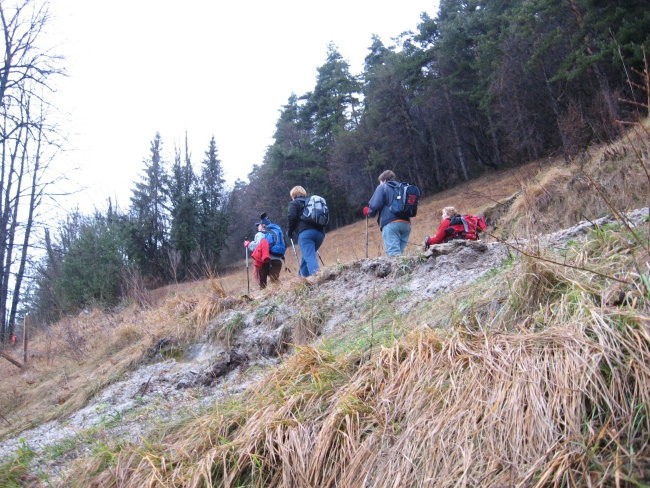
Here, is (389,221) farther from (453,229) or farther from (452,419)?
(452,419)

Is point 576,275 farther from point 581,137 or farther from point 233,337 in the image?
point 581,137

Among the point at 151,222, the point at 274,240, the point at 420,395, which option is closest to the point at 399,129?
the point at 151,222

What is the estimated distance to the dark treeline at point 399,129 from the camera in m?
23.8

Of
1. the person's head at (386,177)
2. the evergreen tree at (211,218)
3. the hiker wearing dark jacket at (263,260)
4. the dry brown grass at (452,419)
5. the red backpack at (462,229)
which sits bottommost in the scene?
the dry brown grass at (452,419)

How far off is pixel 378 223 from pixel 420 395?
487 cm

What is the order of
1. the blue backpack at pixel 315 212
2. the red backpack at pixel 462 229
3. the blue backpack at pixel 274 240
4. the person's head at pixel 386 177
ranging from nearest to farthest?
1. the red backpack at pixel 462 229
2. the person's head at pixel 386 177
3. the blue backpack at pixel 315 212
4. the blue backpack at pixel 274 240

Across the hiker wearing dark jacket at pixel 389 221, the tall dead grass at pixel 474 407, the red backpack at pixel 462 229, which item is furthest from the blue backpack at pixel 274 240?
the tall dead grass at pixel 474 407

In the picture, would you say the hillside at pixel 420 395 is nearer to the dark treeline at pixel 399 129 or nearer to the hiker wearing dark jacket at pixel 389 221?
the hiker wearing dark jacket at pixel 389 221

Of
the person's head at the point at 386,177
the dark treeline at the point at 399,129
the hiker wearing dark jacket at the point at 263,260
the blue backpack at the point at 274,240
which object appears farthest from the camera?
the dark treeline at the point at 399,129

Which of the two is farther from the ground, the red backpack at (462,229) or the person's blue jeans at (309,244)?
the person's blue jeans at (309,244)

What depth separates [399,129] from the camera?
38531 millimetres

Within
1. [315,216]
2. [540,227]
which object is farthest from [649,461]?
[540,227]

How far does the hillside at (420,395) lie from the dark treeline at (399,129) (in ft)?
57.4

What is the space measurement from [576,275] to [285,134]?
4487cm
